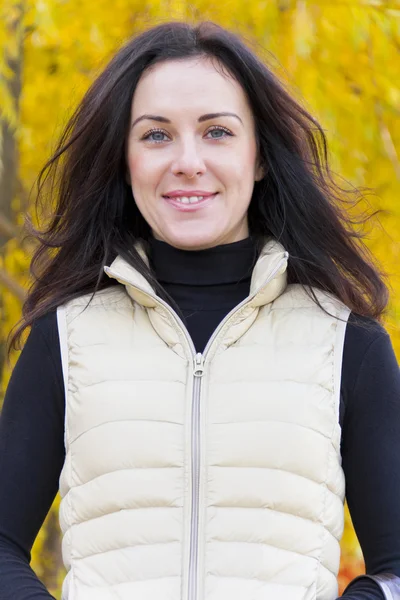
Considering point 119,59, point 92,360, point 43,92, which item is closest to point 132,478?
point 92,360

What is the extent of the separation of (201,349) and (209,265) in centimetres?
19

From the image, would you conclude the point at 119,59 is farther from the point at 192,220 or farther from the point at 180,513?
the point at 180,513

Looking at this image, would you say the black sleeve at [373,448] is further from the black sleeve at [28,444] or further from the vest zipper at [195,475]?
the black sleeve at [28,444]

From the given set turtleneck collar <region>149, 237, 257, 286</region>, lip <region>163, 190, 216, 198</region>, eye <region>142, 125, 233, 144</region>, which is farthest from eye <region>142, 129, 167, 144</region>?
turtleneck collar <region>149, 237, 257, 286</region>

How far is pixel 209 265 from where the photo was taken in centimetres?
209

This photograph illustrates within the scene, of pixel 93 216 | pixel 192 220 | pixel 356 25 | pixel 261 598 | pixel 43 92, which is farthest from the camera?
pixel 43 92

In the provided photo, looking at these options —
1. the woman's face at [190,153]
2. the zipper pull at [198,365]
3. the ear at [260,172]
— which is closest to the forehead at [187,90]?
the woman's face at [190,153]

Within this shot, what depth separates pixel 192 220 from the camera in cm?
202

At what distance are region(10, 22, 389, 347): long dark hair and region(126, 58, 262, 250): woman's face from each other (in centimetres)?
6

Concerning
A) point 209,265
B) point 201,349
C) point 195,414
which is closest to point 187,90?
point 209,265

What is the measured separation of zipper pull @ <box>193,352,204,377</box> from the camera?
1.90 metres

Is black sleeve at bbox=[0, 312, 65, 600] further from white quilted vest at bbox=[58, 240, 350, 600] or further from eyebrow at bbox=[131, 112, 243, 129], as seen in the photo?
eyebrow at bbox=[131, 112, 243, 129]

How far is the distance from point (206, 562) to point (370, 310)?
57cm

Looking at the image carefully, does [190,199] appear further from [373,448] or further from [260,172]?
[373,448]
